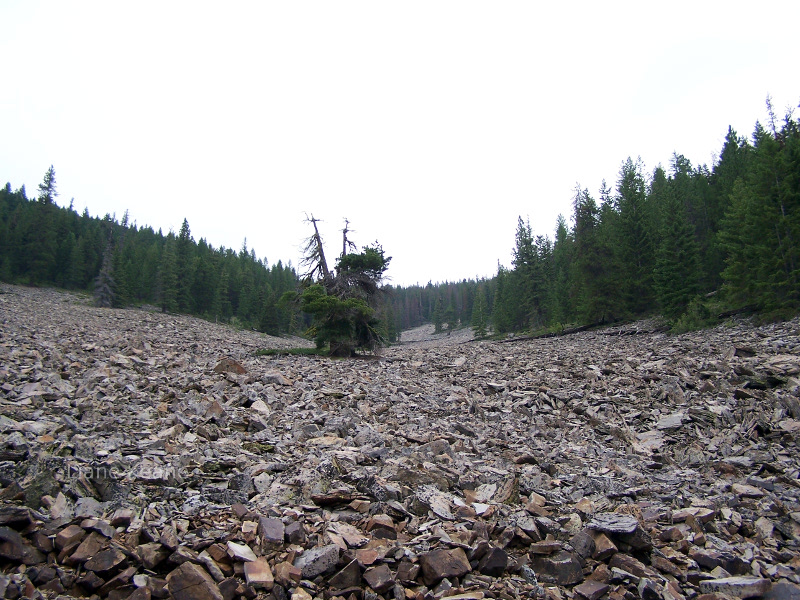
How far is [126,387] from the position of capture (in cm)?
1088

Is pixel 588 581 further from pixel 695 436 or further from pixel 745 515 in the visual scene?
pixel 695 436

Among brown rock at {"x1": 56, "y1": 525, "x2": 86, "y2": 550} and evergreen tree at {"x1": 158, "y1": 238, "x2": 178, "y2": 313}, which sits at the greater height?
evergreen tree at {"x1": 158, "y1": 238, "x2": 178, "y2": 313}

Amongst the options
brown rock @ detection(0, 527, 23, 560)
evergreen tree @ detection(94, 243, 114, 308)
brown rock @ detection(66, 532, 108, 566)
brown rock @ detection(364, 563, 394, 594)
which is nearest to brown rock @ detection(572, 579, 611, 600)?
brown rock @ detection(364, 563, 394, 594)

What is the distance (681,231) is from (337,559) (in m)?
35.0

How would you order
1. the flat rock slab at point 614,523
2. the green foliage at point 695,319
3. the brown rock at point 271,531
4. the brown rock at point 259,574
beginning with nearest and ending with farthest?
1. the brown rock at point 259,574
2. the brown rock at point 271,531
3. the flat rock slab at point 614,523
4. the green foliage at point 695,319

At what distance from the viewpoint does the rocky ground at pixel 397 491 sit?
4.12m

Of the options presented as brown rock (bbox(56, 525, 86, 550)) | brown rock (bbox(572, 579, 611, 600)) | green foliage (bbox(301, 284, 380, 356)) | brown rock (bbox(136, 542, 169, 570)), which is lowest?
brown rock (bbox(572, 579, 611, 600))

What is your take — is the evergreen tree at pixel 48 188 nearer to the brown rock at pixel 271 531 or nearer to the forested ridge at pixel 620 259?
the forested ridge at pixel 620 259

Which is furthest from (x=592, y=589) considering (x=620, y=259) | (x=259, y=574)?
(x=620, y=259)

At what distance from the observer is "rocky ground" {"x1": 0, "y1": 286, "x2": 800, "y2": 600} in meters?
4.12

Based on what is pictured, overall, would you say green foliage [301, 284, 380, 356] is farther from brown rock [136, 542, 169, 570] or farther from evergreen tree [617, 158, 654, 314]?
evergreen tree [617, 158, 654, 314]

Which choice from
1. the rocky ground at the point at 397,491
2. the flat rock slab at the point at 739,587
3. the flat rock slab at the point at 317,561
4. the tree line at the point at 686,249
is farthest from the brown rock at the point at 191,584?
the tree line at the point at 686,249

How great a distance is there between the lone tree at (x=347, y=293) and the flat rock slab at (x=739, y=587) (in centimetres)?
2091

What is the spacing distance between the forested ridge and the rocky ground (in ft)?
53.2
